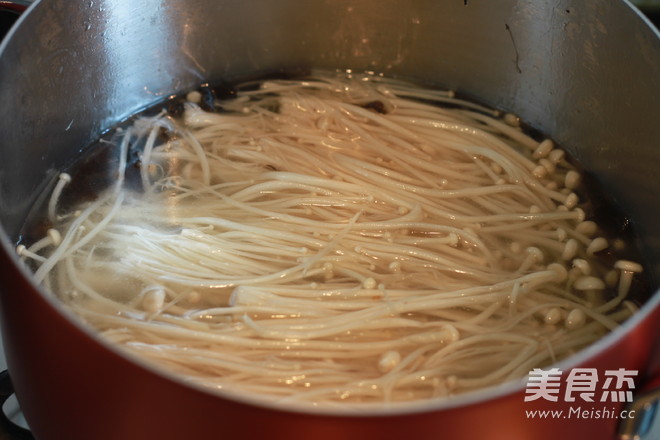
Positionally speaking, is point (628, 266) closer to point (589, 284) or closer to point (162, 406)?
point (589, 284)

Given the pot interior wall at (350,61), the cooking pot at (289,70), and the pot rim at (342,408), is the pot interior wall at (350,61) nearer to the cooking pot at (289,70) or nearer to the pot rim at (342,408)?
the cooking pot at (289,70)

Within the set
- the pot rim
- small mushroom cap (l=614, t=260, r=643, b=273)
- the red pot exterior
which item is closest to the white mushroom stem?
small mushroom cap (l=614, t=260, r=643, b=273)

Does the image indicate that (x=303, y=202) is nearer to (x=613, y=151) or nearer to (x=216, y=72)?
(x=216, y=72)

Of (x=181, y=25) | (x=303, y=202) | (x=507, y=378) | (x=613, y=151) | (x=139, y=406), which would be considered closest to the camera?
(x=139, y=406)

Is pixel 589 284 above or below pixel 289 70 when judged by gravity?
below

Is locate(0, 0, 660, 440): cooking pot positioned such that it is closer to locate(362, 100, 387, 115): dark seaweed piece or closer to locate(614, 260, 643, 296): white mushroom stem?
locate(614, 260, 643, 296): white mushroom stem

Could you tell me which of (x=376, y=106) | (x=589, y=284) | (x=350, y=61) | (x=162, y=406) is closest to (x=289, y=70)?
(x=350, y=61)

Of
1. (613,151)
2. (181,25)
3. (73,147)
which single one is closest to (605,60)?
(613,151)
